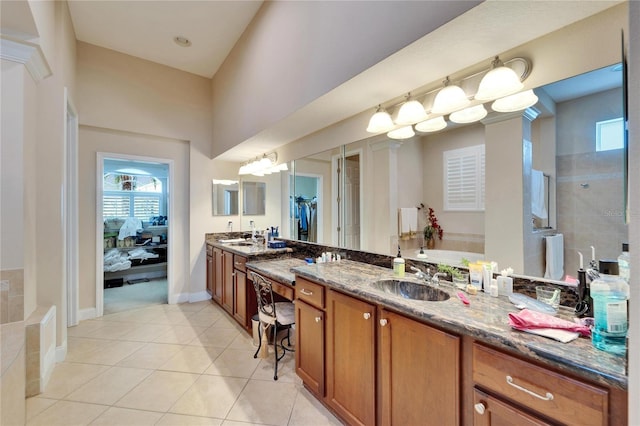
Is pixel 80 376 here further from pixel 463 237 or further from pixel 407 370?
pixel 463 237

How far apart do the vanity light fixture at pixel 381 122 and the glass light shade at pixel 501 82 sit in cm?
70

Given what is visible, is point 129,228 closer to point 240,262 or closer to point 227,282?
point 227,282

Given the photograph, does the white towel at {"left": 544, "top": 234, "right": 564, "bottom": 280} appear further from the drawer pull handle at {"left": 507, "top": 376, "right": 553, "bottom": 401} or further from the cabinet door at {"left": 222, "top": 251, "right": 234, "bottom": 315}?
the cabinet door at {"left": 222, "top": 251, "right": 234, "bottom": 315}

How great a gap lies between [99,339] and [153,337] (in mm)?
558

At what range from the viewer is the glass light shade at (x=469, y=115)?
5.44ft

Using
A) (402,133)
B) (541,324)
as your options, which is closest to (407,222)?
(402,133)

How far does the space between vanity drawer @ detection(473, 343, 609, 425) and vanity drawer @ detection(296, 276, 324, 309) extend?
99cm

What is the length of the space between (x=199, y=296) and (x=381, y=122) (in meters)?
3.78

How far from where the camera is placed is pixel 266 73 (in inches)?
105

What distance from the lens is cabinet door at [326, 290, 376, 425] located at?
1514mm

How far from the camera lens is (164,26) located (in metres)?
3.12

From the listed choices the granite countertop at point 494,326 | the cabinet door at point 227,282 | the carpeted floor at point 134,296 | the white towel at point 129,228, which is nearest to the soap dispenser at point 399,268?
the granite countertop at point 494,326

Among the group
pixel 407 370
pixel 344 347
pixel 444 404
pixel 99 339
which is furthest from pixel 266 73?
pixel 99 339

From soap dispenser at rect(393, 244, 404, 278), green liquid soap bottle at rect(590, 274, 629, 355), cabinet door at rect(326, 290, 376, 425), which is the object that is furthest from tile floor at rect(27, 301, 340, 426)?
green liquid soap bottle at rect(590, 274, 629, 355)
